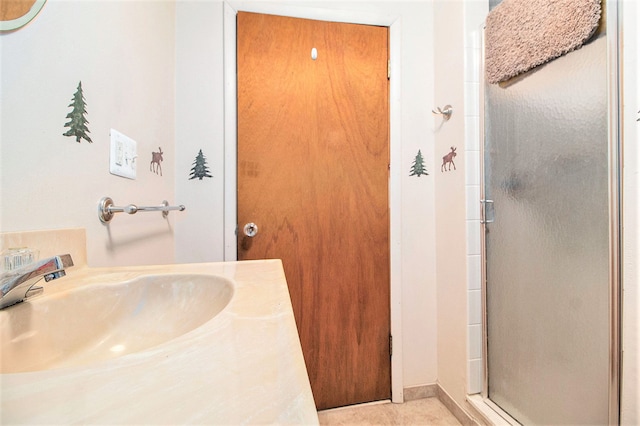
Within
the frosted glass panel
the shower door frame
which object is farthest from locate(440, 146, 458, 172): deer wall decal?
the shower door frame

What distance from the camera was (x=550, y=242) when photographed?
0.86 m

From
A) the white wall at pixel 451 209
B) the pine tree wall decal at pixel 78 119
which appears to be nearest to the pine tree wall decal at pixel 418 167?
the white wall at pixel 451 209

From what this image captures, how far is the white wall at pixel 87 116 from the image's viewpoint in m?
0.46

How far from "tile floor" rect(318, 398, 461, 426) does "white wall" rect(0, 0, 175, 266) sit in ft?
3.53

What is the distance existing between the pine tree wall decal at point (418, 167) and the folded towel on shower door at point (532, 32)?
0.42m

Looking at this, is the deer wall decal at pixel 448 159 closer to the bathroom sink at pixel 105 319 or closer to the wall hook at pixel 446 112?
the wall hook at pixel 446 112

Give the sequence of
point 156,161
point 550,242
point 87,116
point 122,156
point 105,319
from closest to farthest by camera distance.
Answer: point 105,319, point 87,116, point 122,156, point 550,242, point 156,161

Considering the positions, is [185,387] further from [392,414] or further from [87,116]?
[392,414]

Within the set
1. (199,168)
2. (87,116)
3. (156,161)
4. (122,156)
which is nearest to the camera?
(87,116)

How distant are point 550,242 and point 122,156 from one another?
4.62 ft

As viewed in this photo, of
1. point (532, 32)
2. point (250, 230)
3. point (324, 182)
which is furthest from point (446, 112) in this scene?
point (250, 230)

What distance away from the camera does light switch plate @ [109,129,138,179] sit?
2.34 ft

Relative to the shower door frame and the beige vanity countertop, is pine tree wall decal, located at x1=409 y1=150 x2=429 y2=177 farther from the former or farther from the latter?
the beige vanity countertop

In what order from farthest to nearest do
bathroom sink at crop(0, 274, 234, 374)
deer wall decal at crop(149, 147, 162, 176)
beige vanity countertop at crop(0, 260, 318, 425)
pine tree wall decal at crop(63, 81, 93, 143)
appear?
deer wall decal at crop(149, 147, 162, 176), pine tree wall decal at crop(63, 81, 93, 143), bathroom sink at crop(0, 274, 234, 374), beige vanity countertop at crop(0, 260, 318, 425)
